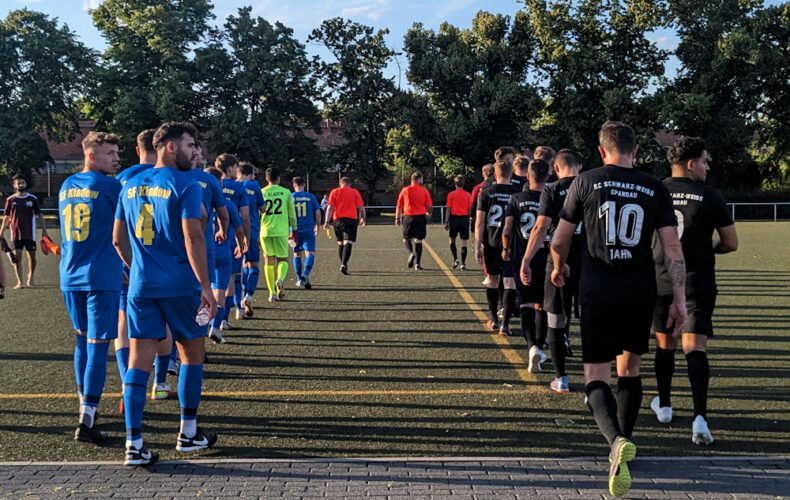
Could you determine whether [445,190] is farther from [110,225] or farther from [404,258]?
[110,225]

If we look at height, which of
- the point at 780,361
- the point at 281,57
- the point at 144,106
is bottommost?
the point at 780,361

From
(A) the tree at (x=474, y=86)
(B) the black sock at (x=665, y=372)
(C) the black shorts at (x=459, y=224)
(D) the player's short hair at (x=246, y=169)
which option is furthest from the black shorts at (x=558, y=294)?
(A) the tree at (x=474, y=86)

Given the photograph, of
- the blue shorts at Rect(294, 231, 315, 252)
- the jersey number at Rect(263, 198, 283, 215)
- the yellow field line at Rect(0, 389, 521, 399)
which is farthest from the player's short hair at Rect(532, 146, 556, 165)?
the blue shorts at Rect(294, 231, 315, 252)

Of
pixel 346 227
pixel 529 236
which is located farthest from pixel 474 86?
pixel 529 236

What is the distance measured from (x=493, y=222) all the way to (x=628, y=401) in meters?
4.00

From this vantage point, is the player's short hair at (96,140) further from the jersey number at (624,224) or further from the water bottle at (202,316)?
the jersey number at (624,224)

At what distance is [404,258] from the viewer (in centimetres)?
1875

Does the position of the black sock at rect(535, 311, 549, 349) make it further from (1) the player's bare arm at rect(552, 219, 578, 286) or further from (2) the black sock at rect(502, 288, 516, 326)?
(1) the player's bare arm at rect(552, 219, 578, 286)

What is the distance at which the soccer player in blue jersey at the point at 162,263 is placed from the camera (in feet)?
14.3

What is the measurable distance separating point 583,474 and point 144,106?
46.2 meters

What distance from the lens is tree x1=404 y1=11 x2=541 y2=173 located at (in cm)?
4441

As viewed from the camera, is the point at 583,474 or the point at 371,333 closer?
the point at 583,474

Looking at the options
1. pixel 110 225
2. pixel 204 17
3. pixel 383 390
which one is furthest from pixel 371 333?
pixel 204 17

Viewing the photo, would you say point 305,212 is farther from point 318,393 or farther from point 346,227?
point 318,393
